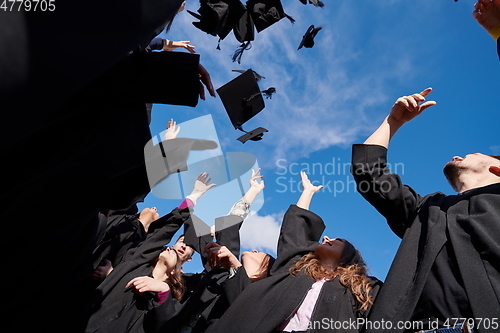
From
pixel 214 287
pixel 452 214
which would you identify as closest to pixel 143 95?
pixel 214 287

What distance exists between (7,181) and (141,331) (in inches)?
75.4

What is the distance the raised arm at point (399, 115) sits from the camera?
2.00 metres

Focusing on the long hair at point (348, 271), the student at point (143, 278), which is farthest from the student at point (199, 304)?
the long hair at point (348, 271)

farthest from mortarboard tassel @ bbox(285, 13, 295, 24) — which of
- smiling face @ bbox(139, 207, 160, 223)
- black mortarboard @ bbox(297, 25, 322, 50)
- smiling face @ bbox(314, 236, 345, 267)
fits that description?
smiling face @ bbox(139, 207, 160, 223)

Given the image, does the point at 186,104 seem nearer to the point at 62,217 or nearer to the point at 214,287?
the point at 62,217

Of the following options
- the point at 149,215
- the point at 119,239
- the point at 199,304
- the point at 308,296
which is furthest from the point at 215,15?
the point at 149,215

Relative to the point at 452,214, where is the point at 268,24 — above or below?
above

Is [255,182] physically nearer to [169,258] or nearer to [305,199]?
[305,199]

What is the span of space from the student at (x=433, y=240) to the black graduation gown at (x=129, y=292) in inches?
65.0

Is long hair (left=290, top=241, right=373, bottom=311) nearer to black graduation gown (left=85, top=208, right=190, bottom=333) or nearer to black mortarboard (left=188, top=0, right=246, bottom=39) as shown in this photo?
black graduation gown (left=85, top=208, right=190, bottom=333)

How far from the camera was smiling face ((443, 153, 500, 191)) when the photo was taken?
7.31ft

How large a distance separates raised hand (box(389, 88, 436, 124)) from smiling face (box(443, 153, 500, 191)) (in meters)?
0.58

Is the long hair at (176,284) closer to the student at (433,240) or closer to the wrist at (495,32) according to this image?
the student at (433,240)

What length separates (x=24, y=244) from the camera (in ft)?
4.57
